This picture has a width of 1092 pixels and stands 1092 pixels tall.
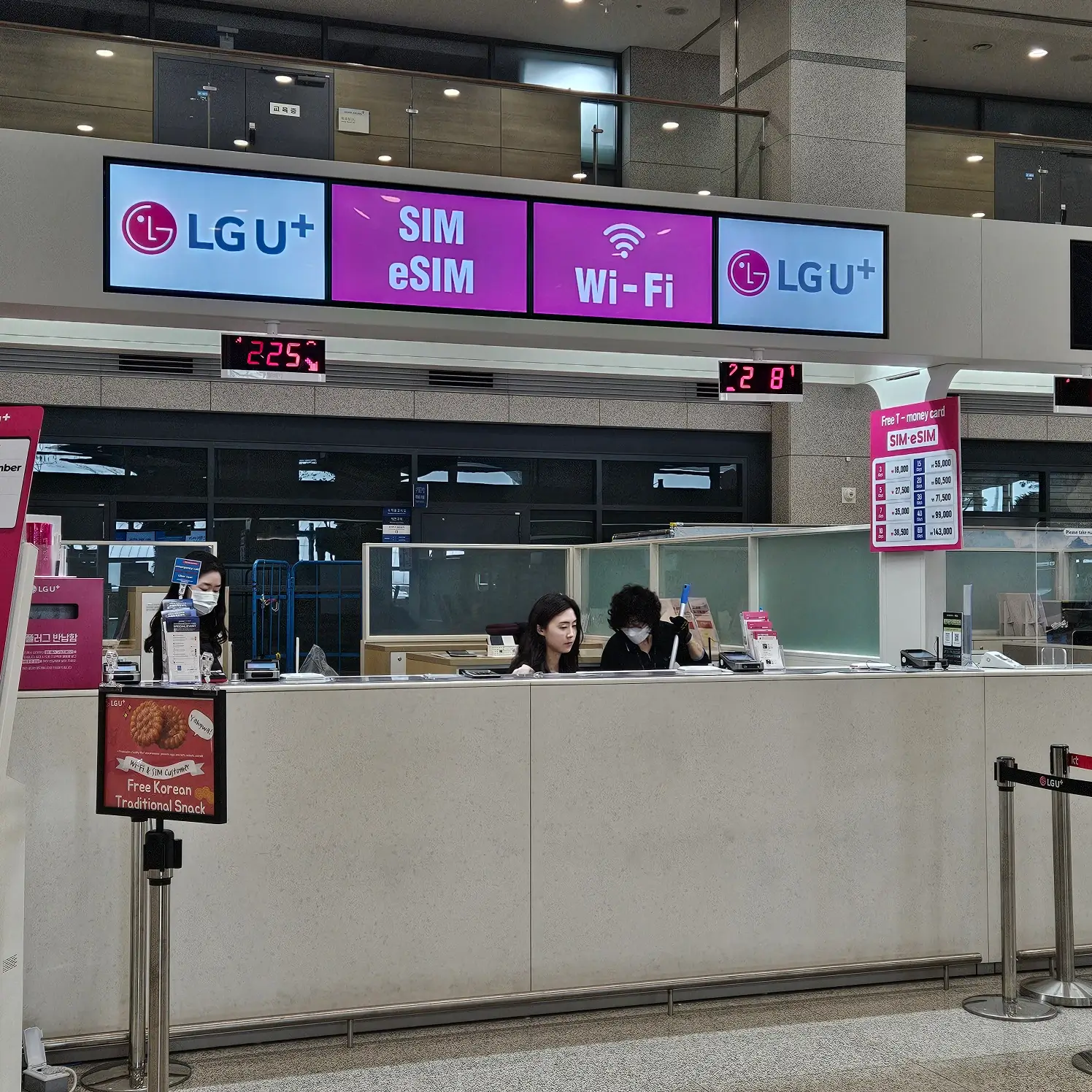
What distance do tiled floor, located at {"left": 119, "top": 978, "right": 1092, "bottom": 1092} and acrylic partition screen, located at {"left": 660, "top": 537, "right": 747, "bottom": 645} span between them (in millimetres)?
3281

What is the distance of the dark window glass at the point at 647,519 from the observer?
1123cm

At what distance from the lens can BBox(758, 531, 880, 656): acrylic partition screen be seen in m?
5.95

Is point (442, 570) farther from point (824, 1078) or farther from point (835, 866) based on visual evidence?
point (824, 1078)

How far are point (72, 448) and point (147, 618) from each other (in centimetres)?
292

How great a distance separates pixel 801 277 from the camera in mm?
4848

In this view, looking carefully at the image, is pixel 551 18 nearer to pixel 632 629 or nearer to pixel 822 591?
pixel 822 591

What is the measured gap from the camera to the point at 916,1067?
3463 mm

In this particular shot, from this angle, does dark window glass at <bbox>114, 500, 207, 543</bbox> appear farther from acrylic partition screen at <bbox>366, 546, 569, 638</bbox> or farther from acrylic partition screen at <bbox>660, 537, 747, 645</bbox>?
acrylic partition screen at <bbox>660, 537, 747, 645</bbox>

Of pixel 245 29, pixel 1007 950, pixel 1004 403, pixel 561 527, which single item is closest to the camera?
pixel 1007 950

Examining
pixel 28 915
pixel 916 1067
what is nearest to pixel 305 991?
pixel 28 915

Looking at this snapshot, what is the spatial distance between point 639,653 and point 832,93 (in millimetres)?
5569

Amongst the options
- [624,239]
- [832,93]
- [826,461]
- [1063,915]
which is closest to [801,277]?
[624,239]

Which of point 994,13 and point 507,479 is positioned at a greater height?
point 994,13

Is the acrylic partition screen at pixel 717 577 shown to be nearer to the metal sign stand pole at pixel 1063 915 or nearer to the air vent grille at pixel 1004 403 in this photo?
the metal sign stand pole at pixel 1063 915
